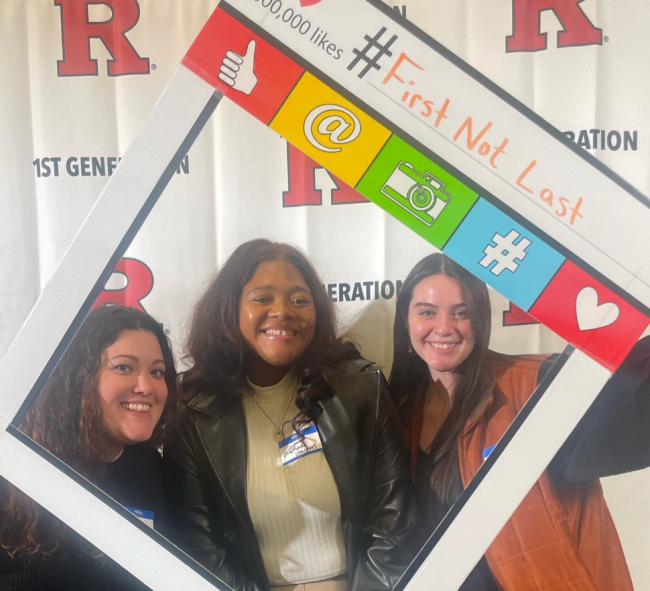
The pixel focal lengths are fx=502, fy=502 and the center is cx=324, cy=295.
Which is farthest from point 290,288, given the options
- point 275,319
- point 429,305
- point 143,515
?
point 143,515

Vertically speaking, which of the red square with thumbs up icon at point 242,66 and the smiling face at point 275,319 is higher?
the red square with thumbs up icon at point 242,66

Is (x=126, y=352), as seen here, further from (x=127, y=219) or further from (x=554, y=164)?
(x=554, y=164)

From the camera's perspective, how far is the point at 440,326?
2.81 feet

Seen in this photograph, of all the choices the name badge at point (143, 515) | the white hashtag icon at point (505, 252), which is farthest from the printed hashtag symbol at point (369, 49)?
the name badge at point (143, 515)

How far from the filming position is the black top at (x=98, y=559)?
88 centimetres

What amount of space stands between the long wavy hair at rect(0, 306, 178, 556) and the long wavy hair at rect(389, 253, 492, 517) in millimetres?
396

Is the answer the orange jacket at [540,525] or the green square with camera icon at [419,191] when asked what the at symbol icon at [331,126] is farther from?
the orange jacket at [540,525]

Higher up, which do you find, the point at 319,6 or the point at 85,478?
the point at 319,6

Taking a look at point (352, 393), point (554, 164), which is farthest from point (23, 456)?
point (554, 164)

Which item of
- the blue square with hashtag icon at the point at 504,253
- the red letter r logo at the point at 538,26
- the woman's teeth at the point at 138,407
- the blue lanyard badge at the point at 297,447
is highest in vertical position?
the red letter r logo at the point at 538,26

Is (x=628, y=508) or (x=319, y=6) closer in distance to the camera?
(x=319, y=6)

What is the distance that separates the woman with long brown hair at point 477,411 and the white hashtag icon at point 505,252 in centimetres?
4

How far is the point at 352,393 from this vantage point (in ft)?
2.87

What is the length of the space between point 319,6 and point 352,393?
64cm
